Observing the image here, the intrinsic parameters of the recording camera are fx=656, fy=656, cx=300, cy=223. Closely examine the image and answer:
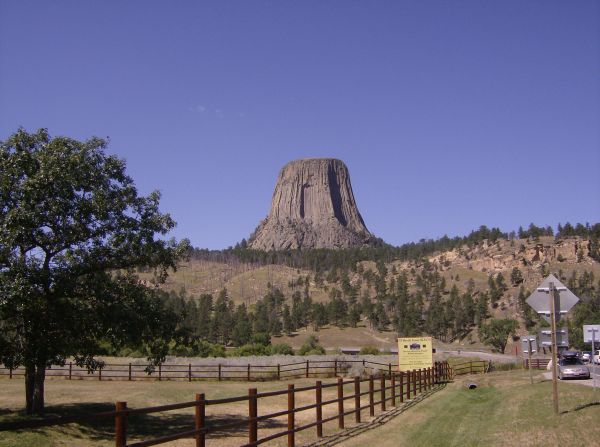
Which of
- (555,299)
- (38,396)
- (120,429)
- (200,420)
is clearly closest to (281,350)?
(38,396)

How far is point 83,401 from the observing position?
1038 inches

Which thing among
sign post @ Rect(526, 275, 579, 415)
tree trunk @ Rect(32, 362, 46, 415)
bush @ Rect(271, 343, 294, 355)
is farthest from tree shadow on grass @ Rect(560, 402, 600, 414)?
bush @ Rect(271, 343, 294, 355)

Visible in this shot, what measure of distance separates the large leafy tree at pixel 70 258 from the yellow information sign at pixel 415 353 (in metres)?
21.6

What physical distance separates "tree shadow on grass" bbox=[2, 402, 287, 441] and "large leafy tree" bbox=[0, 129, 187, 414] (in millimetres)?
1888

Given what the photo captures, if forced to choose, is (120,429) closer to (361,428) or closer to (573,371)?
(361,428)

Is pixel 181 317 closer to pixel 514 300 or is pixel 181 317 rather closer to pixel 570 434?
pixel 570 434

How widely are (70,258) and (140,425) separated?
5.46 m

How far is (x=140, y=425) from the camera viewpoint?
19.7 metres

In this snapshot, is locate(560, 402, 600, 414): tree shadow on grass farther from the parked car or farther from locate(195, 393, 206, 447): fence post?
the parked car

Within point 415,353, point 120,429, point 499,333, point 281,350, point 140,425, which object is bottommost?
point 499,333

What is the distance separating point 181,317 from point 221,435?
536 cm

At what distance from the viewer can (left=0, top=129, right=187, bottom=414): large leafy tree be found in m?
18.2

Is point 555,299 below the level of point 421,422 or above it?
above

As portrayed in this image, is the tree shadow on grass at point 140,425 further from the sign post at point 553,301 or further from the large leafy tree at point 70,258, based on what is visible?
the sign post at point 553,301
